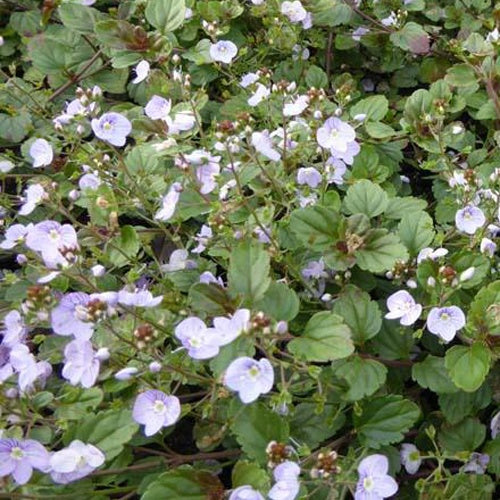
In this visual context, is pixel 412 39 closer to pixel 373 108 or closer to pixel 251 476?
pixel 373 108

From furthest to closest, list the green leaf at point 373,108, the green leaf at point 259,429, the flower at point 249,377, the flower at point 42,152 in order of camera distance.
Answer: the green leaf at point 373,108 → the flower at point 42,152 → the green leaf at point 259,429 → the flower at point 249,377

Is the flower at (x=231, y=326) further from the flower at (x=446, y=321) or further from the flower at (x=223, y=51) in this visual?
the flower at (x=223, y=51)

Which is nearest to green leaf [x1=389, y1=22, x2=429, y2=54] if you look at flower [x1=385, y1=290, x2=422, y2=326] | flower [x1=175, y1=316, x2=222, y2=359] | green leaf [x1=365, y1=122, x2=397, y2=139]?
green leaf [x1=365, y1=122, x2=397, y2=139]

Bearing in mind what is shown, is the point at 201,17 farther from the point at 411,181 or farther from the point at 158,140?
the point at 411,181

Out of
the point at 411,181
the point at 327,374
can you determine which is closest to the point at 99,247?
the point at 327,374

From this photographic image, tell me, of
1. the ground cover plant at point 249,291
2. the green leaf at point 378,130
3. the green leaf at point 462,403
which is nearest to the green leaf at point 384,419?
the ground cover plant at point 249,291

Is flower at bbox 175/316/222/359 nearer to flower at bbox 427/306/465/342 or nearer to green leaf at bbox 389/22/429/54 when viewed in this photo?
flower at bbox 427/306/465/342
